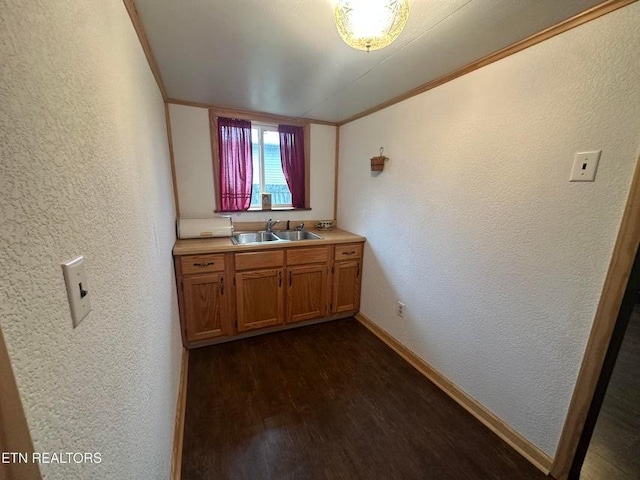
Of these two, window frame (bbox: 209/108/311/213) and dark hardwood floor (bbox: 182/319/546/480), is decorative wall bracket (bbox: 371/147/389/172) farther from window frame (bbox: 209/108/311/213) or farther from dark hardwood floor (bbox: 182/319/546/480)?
dark hardwood floor (bbox: 182/319/546/480)

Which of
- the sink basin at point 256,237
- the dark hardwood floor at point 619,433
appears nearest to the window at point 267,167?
the sink basin at point 256,237

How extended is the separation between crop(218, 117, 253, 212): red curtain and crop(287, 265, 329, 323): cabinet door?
3.13 feet

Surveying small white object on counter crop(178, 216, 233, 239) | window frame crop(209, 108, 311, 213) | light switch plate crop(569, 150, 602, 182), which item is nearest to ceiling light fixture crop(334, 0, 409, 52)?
light switch plate crop(569, 150, 602, 182)

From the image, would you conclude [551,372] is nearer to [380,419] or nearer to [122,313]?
[380,419]

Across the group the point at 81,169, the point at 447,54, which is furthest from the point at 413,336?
the point at 81,169

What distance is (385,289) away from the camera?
239 cm

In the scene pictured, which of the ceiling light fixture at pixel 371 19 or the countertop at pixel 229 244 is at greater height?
the ceiling light fixture at pixel 371 19

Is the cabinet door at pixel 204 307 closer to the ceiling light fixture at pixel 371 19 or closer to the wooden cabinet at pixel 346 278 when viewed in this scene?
the wooden cabinet at pixel 346 278

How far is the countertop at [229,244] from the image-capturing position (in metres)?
2.05

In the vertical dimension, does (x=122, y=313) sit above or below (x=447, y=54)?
below

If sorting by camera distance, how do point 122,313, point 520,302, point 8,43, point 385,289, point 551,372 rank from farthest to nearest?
point 385,289 → point 520,302 → point 551,372 → point 122,313 → point 8,43

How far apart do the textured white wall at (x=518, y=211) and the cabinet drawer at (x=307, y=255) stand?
0.72 metres

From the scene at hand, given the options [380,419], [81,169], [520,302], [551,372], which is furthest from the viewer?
[380,419]

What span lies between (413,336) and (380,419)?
71cm
